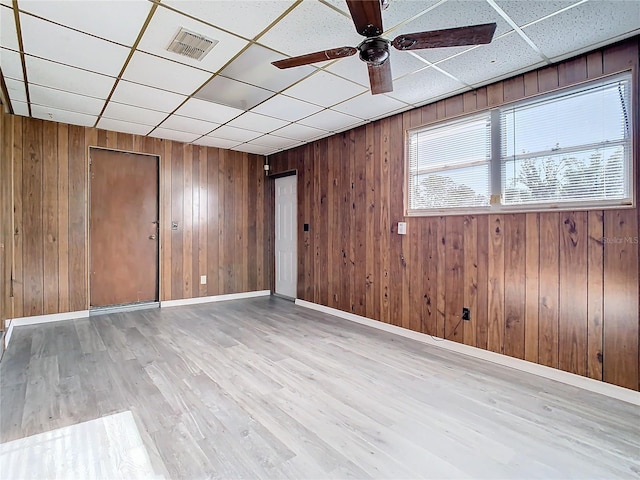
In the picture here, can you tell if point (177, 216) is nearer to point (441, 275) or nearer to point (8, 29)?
point (8, 29)

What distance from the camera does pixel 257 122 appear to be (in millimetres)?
4242

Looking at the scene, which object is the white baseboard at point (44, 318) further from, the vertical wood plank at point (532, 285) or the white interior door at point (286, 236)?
the vertical wood plank at point (532, 285)

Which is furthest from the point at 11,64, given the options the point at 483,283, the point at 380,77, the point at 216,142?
the point at 483,283

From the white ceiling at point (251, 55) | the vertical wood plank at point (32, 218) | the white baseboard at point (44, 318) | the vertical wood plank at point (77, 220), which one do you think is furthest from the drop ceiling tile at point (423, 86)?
the white baseboard at point (44, 318)

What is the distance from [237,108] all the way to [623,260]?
12.5ft

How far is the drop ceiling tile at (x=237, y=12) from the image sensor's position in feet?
6.57

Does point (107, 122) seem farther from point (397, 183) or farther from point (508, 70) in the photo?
point (508, 70)

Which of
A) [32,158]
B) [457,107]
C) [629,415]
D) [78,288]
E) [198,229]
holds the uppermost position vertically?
[457,107]

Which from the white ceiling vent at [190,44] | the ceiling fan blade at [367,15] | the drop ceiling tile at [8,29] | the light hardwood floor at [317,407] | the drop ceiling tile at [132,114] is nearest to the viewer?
the ceiling fan blade at [367,15]

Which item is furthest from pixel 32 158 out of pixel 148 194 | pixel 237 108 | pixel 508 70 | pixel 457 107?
pixel 508 70

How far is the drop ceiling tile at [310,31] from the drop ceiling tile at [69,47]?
3.95 ft

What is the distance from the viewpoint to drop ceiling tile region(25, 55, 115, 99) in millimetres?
2770

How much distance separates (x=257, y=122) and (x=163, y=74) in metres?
1.45

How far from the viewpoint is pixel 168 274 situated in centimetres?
519
